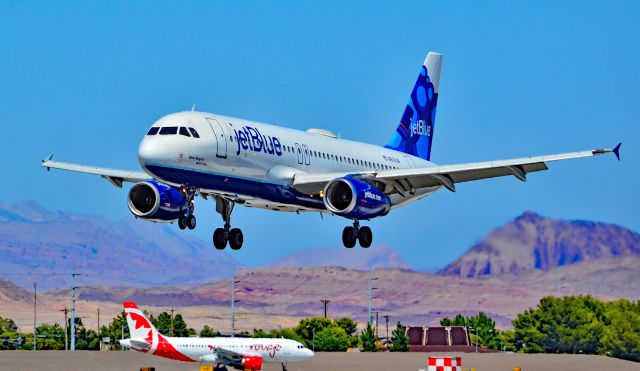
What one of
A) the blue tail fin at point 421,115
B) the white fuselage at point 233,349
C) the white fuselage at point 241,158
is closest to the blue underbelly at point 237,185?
the white fuselage at point 241,158

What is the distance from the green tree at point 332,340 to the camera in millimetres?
181000

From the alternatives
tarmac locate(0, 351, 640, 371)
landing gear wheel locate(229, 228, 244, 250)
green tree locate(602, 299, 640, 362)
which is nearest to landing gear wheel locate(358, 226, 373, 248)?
landing gear wheel locate(229, 228, 244, 250)

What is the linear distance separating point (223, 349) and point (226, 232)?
43.6m

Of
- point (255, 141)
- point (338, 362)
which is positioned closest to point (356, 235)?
point (255, 141)

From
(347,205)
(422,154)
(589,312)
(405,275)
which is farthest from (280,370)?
(405,275)

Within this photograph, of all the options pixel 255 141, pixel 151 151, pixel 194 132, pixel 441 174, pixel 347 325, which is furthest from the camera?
pixel 347 325

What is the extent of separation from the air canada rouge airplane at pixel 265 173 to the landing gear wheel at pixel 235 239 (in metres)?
0.05

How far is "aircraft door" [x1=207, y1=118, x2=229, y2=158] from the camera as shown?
62.2 meters

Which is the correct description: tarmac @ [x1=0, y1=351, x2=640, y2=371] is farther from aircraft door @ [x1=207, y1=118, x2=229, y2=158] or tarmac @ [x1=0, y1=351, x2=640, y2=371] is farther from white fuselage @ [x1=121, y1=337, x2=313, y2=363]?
aircraft door @ [x1=207, y1=118, x2=229, y2=158]

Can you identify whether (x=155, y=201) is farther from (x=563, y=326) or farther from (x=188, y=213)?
(x=563, y=326)

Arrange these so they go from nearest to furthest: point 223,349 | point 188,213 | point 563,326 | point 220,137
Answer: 1. point 220,137
2. point 188,213
3. point 223,349
4. point 563,326

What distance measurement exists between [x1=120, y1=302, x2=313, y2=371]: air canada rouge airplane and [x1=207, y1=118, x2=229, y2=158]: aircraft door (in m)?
48.1

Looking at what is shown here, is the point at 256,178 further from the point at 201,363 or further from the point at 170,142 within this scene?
the point at 201,363

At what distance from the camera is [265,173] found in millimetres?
65375
